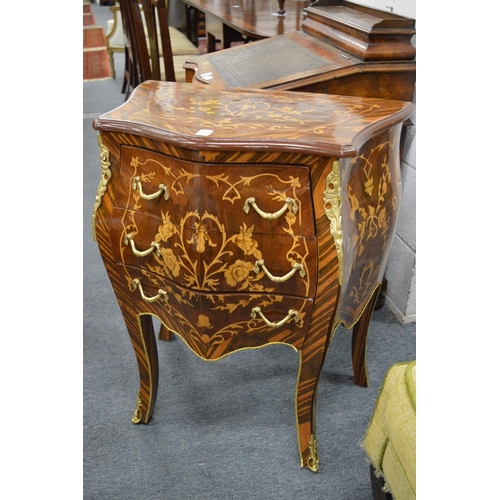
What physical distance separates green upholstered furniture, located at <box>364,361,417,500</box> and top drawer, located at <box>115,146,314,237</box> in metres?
0.34

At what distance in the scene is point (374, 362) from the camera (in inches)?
79.4

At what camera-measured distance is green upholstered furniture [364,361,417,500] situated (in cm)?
105

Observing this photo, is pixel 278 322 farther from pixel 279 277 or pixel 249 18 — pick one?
pixel 249 18

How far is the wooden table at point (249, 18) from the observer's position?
289 cm

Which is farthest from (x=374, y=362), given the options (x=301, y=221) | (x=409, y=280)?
(x=301, y=221)

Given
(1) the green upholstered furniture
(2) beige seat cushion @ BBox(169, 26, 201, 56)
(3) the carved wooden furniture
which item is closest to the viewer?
(1) the green upholstered furniture

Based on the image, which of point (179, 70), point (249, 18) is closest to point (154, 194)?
point (249, 18)

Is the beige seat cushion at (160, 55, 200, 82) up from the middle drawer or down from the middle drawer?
up

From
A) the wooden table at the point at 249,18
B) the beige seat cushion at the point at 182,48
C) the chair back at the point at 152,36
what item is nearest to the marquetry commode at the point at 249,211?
the chair back at the point at 152,36

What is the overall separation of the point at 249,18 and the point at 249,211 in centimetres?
227

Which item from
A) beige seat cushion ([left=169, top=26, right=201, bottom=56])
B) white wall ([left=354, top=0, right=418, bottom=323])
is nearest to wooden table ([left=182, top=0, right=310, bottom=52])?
beige seat cushion ([left=169, top=26, right=201, bottom=56])

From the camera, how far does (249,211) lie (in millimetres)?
1254

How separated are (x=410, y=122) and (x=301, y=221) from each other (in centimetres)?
89

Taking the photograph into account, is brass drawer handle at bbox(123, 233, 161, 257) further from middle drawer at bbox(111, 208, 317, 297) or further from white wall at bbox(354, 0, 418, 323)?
white wall at bbox(354, 0, 418, 323)
